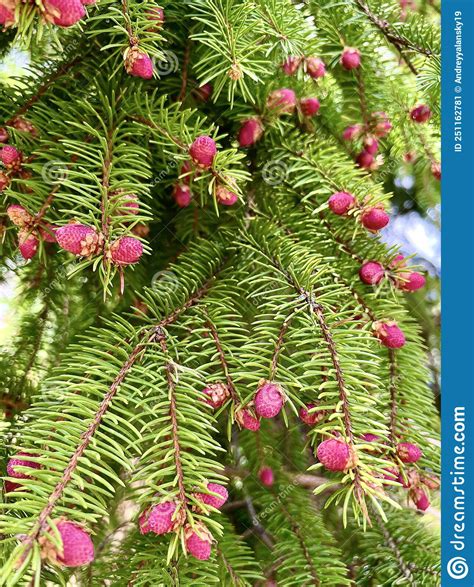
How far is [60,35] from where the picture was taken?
53cm

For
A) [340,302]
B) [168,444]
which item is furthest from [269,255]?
[168,444]

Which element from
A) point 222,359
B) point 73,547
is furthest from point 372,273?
point 73,547

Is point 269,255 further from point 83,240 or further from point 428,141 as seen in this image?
point 428,141
